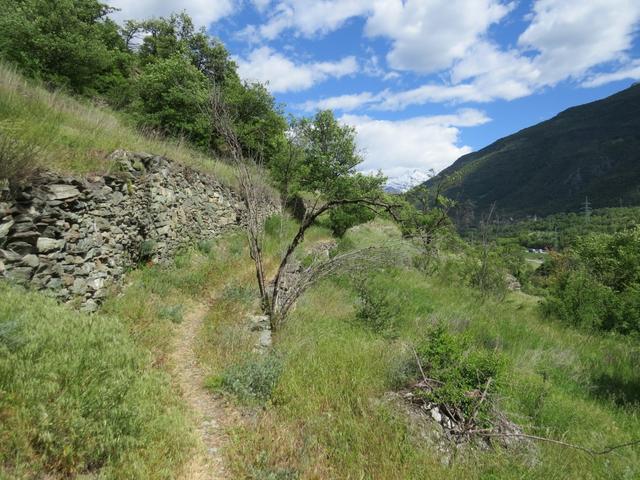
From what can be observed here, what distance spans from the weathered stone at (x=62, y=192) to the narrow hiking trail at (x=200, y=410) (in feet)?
10.6

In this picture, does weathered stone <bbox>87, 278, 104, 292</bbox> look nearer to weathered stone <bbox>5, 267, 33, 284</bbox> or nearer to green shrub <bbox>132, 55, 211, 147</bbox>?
weathered stone <bbox>5, 267, 33, 284</bbox>

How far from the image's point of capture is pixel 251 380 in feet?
16.5

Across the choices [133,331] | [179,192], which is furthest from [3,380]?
Answer: [179,192]

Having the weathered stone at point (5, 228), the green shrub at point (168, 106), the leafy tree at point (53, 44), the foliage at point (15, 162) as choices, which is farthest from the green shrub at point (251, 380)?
the green shrub at point (168, 106)

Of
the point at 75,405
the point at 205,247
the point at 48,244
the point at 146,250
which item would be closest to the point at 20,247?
the point at 48,244

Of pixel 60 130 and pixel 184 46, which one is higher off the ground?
pixel 184 46

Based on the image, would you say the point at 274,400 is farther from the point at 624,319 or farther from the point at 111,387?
the point at 624,319

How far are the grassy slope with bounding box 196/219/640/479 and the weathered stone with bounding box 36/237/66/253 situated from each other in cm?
301

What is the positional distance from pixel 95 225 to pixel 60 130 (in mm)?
2357

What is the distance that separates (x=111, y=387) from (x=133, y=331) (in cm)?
254

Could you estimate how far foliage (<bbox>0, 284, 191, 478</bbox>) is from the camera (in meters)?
2.77

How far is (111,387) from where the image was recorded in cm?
354

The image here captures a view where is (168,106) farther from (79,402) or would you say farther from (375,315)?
(79,402)

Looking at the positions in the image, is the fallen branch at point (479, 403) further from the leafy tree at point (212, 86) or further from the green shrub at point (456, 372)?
the leafy tree at point (212, 86)
